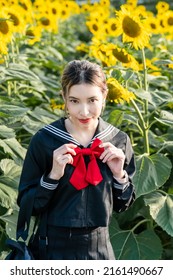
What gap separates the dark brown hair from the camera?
2102 mm

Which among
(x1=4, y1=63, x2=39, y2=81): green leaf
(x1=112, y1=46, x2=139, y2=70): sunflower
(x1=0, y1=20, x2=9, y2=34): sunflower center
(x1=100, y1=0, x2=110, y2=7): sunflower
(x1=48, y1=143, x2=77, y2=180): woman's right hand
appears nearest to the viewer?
(x1=48, y1=143, x2=77, y2=180): woman's right hand

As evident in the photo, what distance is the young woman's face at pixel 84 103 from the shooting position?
2066 millimetres

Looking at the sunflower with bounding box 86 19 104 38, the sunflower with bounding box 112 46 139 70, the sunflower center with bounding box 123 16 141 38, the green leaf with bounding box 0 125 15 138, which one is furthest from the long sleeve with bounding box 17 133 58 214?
the sunflower with bounding box 86 19 104 38

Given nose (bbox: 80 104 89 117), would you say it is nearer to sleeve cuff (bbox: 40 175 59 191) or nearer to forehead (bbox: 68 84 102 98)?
forehead (bbox: 68 84 102 98)

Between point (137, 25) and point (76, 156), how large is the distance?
1682 mm

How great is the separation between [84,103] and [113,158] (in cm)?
18

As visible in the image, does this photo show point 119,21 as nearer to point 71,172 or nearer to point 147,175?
point 147,175

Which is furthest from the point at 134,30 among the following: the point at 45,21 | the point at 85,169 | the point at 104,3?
the point at 104,3

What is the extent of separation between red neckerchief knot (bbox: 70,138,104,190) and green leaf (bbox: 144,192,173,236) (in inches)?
35.8

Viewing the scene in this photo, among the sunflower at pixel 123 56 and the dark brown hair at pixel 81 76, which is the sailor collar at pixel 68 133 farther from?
the sunflower at pixel 123 56

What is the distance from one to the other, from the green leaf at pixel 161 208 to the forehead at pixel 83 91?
1.03 m

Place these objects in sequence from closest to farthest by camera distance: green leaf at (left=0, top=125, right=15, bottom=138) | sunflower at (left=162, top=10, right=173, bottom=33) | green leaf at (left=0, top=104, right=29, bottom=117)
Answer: green leaf at (left=0, top=125, right=15, bottom=138) < green leaf at (left=0, top=104, right=29, bottom=117) < sunflower at (left=162, top=10, right=173, bottom=33)

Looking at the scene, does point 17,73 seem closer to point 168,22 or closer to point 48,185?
point 48,185
